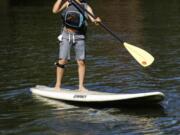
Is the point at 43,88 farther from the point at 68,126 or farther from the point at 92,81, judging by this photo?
the point at 68,126

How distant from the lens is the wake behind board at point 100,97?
11.1 m

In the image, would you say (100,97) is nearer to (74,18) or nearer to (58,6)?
(74,18)

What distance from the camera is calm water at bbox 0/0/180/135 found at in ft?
33.1

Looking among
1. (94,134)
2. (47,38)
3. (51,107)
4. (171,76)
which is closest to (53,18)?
(47,38)

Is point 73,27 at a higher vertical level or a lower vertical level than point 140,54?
higher

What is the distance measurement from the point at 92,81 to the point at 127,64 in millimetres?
2865

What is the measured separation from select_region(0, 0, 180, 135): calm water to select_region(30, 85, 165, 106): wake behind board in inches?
7.4

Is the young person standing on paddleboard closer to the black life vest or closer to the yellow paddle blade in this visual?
the black life vest

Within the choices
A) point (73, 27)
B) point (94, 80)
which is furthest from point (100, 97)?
point (94, 80)

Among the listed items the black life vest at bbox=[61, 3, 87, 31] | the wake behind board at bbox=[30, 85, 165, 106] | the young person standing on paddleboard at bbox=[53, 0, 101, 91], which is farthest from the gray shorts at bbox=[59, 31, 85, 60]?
the wake behind board at bbox=[30, 85, 165, 106]

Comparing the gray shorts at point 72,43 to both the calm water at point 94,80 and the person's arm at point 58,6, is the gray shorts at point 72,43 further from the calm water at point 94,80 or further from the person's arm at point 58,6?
the calm water at point 94,80

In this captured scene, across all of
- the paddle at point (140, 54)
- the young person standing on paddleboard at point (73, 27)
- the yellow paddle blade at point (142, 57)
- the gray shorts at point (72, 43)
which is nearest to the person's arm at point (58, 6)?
the young person standing on paddleboard at point (73, 27)

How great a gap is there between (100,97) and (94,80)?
2.94 metres

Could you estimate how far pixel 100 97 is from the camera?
11461mm
